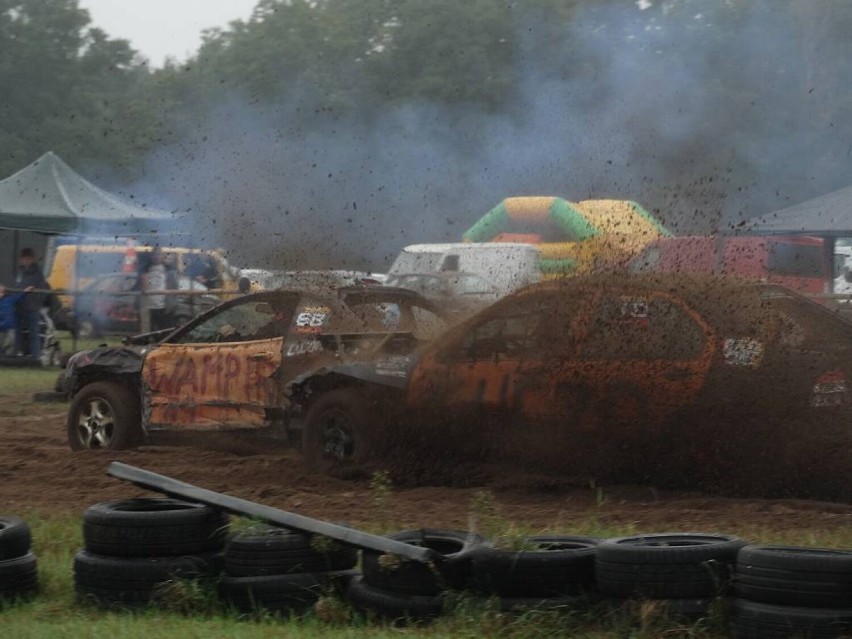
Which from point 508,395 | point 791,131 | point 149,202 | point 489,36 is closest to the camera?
point 508,395

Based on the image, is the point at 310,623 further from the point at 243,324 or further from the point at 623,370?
the point at 243,324

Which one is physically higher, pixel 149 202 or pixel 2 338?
pixel 149 202

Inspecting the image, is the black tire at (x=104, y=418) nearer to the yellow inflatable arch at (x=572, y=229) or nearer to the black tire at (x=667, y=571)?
the yellow inflatable arch at (x=572, y=229)

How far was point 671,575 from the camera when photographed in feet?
17.1

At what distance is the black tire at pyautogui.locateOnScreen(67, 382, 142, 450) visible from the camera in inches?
448

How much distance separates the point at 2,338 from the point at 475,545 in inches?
670

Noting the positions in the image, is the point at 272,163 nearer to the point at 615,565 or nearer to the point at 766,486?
the point at 766,486

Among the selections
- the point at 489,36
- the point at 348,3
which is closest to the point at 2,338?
the point at 348,3

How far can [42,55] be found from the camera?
3656 centimetres

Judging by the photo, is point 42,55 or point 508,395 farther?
point 42,55

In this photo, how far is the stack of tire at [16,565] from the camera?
→ 623 centimetres

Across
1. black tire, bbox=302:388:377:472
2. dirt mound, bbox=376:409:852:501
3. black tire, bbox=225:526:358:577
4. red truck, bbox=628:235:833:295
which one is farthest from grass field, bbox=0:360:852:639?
red truck, bbox=628:235:833:295

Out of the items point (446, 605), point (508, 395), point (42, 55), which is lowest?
point (446, 605)

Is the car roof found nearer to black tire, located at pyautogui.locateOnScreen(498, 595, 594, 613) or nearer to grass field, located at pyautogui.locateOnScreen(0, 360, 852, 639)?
grass field, located at pyautogui.locateOnScreen(0, 360, 852, 639)
